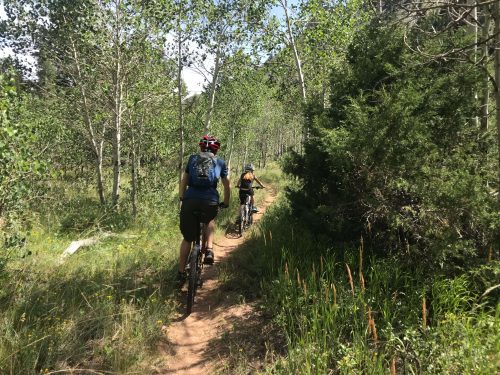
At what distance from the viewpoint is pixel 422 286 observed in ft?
12.3

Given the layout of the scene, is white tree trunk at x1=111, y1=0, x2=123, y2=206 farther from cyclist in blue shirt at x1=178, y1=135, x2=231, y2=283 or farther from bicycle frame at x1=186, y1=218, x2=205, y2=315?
bicycle frame at x1=186, y1=218, x2=205, y2=315

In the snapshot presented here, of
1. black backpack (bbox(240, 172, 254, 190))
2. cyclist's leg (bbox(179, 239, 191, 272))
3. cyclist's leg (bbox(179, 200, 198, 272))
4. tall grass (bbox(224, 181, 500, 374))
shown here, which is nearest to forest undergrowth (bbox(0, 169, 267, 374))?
cyclist's leg (bbox(179, 239, 191, 272))

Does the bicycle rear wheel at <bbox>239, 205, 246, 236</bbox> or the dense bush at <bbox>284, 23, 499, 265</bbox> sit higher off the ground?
the dense bush at <bbox>284, 23, 499, 265</bbox>

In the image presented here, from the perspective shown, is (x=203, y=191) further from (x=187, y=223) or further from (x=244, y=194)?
(x=244, y=194)

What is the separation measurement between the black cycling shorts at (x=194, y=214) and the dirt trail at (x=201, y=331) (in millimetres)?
1071

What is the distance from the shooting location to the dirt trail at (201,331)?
3614 mm

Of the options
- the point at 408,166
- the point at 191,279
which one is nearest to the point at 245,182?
the point at 191,279

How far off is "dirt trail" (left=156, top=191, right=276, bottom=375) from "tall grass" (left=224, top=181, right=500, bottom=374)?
0.50 metres

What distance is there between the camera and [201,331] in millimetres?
4258

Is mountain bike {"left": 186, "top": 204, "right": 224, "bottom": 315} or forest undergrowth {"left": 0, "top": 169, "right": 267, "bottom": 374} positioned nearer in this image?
forest undergrowth {"left": 0, "top": 169, "right": 267, "bottom": 374}

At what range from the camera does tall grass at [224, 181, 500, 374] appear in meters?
2.75

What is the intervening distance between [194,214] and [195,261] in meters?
0.68

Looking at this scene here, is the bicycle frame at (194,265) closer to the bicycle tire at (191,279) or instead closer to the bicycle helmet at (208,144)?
the bicycle tire at (191,279)

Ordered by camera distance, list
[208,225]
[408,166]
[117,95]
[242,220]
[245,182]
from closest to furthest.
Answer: [408,166]
[208,225]
[242,220]
[245,182]
[117,95]
